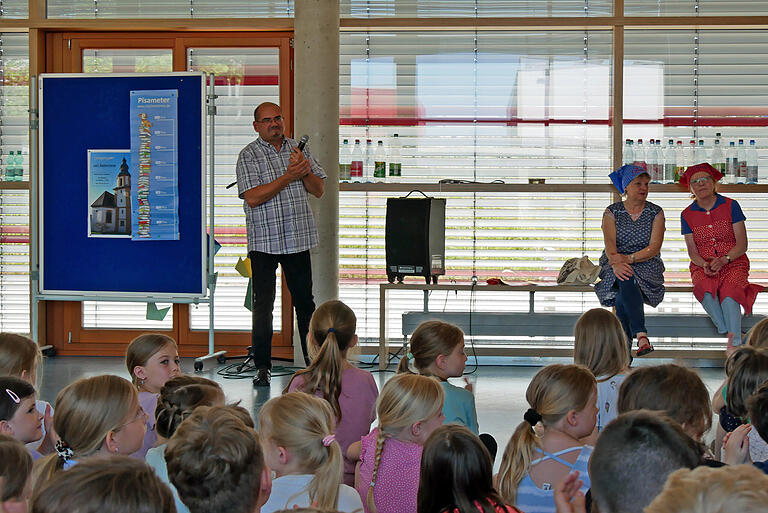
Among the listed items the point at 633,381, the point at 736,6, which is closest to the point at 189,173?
the point at 736,6

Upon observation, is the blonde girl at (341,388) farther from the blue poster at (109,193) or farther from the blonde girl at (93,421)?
the blue poster at (109,193)

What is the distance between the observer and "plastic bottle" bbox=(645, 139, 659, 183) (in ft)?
22.3

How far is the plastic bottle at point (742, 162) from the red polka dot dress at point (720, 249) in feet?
2.08

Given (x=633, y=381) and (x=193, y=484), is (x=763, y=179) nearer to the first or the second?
(x=633, y=381)

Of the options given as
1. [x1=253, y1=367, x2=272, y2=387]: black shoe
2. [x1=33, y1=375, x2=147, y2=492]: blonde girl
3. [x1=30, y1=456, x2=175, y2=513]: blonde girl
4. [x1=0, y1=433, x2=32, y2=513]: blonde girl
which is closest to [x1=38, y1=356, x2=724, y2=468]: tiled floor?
[x1=253, y1=367, x2=272, y2=387]: black shoe

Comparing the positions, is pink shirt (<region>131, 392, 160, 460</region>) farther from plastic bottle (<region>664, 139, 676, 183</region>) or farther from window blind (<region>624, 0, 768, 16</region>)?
window blind (<region>624, 0, 768, 16</region>)

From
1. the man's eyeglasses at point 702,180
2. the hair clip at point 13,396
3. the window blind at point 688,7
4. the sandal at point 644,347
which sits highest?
the window blind at point 688,7

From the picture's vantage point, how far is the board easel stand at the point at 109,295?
6.42 m

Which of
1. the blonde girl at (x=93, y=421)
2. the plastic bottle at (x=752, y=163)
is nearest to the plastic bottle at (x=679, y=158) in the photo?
the plastic bottle at (x=752, y=163)

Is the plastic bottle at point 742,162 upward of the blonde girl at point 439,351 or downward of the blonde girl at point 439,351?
upward

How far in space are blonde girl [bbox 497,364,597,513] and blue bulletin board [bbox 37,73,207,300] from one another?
4160mm

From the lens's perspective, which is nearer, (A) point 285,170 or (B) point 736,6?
(A) point 285,170

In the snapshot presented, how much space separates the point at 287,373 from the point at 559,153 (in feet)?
8.64

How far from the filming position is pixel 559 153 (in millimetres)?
6996
